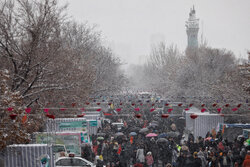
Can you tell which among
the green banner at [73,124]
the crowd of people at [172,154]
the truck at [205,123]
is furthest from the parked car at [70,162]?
the truck at [205,123]

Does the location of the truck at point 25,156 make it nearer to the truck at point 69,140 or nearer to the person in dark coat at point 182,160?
the truck at point 69,140

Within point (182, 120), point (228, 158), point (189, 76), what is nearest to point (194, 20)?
point (189, 76)

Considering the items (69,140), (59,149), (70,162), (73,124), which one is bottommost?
(70,162)

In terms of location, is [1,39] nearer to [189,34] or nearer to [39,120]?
[39,120]

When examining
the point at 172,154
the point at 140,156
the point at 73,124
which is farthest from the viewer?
the point at 73,124

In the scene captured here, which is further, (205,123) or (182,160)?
(205,123)

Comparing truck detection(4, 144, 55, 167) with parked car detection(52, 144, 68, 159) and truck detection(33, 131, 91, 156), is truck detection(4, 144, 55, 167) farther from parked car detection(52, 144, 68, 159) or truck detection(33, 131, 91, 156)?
truck detection(33, 131, 91, 156)

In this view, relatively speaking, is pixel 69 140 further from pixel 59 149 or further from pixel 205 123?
pixel 205 123

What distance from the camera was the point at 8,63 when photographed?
55.4 feet

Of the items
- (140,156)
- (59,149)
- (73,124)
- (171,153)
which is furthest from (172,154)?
(73,124)

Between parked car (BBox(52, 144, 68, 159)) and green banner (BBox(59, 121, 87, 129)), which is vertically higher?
green banner (BBox(59, 121, 87, 129))

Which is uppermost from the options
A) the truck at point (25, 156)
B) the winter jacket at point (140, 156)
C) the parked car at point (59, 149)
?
the truck at point (25, 156)

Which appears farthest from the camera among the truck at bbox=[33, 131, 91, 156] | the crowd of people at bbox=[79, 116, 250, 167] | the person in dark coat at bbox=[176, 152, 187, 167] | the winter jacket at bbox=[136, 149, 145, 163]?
the truck at bbox=[33, 131, 91, 156]

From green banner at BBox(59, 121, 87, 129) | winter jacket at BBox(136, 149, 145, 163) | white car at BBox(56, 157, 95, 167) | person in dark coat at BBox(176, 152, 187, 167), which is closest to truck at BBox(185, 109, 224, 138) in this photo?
green banner at BBox(59, 121, 87, 129)
